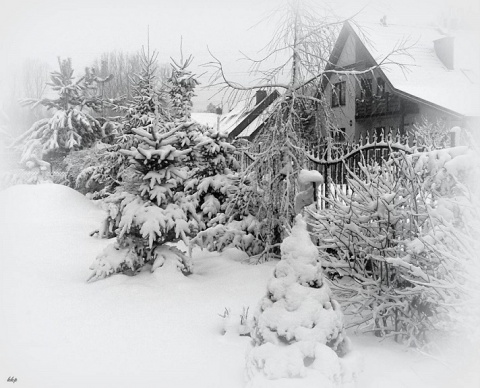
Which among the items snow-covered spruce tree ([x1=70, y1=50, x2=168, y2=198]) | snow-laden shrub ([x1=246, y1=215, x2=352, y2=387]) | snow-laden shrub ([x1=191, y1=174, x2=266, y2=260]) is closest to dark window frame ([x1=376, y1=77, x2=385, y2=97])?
snow-covered spruce tree ([x1=70, y1=50, x2=168, y2=198])

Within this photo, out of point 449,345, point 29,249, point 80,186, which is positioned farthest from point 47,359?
point 80,186

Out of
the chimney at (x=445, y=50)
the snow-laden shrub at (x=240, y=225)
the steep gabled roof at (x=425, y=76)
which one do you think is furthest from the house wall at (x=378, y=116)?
the snow-laden shrub at (x=240, y=225)

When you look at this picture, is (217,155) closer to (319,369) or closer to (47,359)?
(47,359)

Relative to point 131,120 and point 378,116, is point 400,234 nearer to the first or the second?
point 131,120

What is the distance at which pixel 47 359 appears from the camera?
14.4ft

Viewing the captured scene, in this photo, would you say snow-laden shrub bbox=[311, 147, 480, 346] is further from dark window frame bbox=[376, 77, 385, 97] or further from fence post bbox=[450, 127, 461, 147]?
dark window frame bbox=[376, 77, 385, 97]

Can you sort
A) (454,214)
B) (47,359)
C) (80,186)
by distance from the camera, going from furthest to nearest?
(80,186)
(47,359)
(454,214)

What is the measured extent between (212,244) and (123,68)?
1316 centimetres

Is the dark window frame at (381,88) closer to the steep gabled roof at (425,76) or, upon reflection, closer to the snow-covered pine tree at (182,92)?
the steep gabled roof at (425,76)

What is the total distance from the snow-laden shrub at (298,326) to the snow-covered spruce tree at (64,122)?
16.3 m

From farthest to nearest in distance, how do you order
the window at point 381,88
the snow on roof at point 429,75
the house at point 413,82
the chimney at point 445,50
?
the window at point 381,88, the chimney at point 445,50, the snow on roof at point 429,75, the house at point 413,82

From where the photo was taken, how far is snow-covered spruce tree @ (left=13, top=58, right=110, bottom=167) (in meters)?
18.1

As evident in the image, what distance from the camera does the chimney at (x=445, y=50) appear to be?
60.7ft

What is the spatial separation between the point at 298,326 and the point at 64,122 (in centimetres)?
1734
